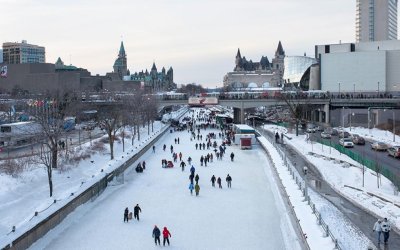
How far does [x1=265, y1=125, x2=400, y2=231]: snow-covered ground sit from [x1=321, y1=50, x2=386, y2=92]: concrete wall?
48717mm

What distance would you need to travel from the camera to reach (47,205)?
20.3m

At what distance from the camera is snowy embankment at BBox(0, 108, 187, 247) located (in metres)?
17.9

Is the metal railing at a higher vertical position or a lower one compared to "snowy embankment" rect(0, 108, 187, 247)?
higher

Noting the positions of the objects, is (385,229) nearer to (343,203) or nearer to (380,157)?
(343,203)

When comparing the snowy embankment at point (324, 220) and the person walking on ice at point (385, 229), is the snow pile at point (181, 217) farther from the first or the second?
the person walking on ice at point (385, 229)

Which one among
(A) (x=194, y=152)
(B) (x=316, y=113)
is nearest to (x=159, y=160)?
(A) (x=194, y=152)

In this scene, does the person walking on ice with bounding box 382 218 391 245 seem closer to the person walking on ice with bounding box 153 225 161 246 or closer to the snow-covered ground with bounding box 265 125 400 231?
the snow-covered ground with bounding box 265 125 400 231

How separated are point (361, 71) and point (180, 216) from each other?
73861 millimetres

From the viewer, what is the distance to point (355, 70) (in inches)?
3455

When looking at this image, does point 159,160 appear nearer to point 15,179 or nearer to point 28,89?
point 15,179

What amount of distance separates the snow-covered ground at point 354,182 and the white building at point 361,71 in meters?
48.8

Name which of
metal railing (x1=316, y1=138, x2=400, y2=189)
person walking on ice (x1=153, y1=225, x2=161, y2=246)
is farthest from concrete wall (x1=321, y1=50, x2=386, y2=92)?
person walking on ice (x1=153, y1=225, x2=161, y2=246)

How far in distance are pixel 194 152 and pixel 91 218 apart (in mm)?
23401

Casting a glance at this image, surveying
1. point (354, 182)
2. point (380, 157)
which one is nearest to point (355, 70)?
point (380, 157)
